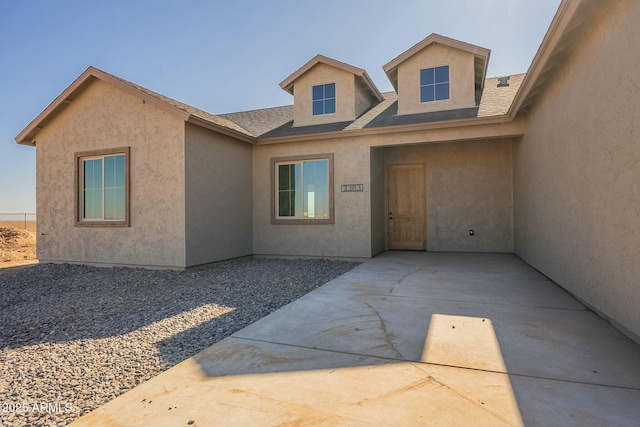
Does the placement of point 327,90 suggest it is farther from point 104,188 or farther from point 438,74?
point 104,188

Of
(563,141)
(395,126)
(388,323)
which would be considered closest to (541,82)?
(563,141)

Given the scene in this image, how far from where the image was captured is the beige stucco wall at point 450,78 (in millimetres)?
9141

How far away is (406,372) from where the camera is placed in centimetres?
266

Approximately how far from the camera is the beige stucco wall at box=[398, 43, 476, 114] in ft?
30.0

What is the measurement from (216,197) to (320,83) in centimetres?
503

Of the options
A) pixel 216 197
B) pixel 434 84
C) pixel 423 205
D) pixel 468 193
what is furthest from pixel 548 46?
pixel 216 197

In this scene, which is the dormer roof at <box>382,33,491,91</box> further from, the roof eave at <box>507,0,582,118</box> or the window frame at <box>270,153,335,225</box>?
the window frame at <box>270,153,335,225</box>

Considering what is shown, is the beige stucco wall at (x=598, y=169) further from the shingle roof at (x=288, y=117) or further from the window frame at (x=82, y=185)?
the window frame at (x=82, y=185)

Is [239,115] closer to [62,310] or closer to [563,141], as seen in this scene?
[62,310]

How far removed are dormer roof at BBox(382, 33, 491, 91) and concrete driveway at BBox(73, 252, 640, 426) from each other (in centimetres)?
724

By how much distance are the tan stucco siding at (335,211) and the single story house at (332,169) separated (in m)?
0.04

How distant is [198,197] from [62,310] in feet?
12.1

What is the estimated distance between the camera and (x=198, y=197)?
791 centimetres

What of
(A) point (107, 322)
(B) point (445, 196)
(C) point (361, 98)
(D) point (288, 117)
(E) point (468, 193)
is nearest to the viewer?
(A) point (107, 322)
